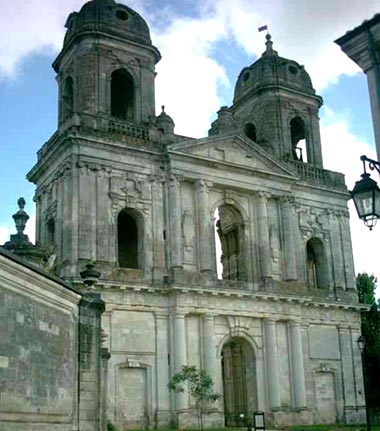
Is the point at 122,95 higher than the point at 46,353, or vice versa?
the point at 122,95

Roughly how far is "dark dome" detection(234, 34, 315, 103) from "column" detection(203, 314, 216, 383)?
1482 centimetres

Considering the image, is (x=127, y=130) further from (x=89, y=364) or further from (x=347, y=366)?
(x=89, y=364)

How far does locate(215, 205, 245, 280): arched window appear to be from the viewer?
36.0 meters

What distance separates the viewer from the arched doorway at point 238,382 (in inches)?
1339

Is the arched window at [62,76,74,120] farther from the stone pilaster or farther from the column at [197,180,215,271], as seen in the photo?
the stone pilaster

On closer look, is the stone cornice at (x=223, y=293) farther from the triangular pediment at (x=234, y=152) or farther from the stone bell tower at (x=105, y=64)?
the stone bell tower at (x=105, y=64)

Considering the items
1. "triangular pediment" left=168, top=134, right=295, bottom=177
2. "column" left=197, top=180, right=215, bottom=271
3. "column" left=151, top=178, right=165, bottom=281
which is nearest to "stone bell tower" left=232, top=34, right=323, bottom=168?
"triangular pediment" left=168, top=134, right=295, bottom=177

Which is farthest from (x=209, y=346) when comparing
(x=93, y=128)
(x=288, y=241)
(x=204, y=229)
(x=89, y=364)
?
(x=89, y=364)

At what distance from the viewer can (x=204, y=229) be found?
3391 centimetres

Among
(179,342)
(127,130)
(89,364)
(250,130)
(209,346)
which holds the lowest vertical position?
(89,364)

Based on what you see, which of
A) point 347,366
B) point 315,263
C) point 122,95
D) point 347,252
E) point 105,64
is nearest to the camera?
point 105,64

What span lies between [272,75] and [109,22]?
10.0 metres

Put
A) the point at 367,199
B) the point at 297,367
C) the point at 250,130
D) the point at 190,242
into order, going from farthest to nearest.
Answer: the point at 250,130 → the point at 297,367 → the point at 190,242 → the point at 367,199

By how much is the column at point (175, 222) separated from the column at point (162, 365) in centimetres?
267
